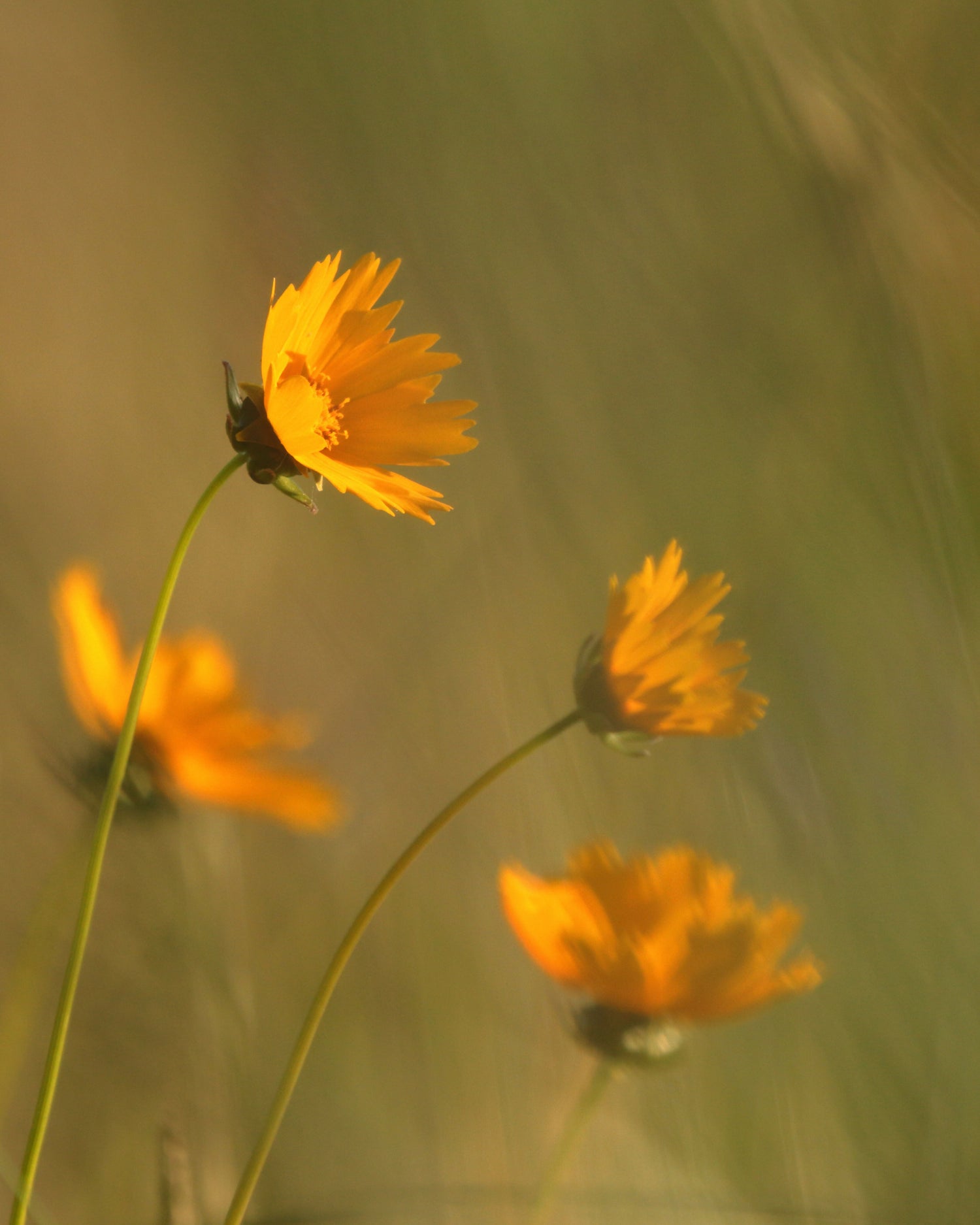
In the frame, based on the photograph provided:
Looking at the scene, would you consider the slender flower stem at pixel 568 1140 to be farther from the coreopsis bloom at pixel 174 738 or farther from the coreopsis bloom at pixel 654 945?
the coreopsis bloom at pixel 174 738

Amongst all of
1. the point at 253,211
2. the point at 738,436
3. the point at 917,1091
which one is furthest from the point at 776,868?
the point at 253,211

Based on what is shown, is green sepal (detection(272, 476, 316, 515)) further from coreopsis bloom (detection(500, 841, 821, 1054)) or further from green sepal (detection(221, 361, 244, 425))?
coreopsis bloom (detection(500, 841, 821, 1054))

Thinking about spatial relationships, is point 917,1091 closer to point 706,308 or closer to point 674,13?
point 706,308

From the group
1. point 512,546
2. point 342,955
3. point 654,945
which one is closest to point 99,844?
point 342,955

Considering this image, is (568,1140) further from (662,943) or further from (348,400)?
(348,400)

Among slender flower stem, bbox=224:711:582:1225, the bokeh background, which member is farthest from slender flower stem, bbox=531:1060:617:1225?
slender flower stem, bbox=224:711:582:1225

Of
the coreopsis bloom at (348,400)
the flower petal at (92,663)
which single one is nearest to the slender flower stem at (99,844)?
the coreopsis bloom at (348,400)
